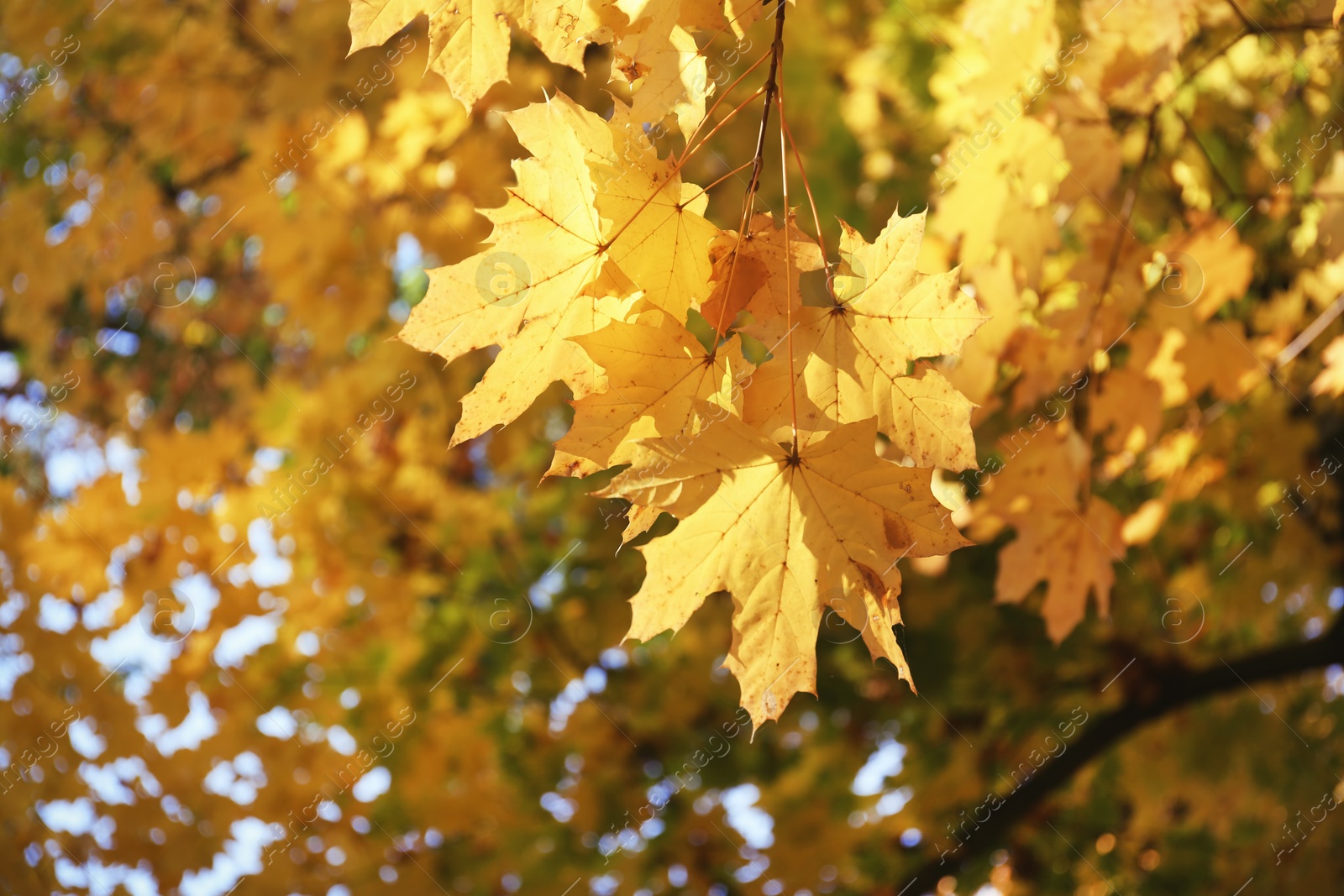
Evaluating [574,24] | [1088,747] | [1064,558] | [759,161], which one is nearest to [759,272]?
[759,161]

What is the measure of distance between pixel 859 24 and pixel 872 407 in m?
3.46

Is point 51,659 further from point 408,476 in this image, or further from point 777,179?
point 777,179

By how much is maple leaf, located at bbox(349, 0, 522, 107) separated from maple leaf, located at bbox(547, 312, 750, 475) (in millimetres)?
373

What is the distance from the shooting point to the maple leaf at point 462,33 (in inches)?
44.8

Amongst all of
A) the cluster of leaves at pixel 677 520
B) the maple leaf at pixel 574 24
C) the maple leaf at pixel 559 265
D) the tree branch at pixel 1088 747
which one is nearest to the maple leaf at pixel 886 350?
the maple leaf at pixel 559 265

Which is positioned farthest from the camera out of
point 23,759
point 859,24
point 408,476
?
point 859,24

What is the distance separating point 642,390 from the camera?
41.0 inches

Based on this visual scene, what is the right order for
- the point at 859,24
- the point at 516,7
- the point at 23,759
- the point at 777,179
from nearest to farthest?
1. the point at 516,7
2. the point at 23,759
3. the point at 777,179
4. the point at 859,24

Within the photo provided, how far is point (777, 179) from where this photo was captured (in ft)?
10.8

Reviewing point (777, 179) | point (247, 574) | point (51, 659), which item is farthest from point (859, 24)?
point (51, 659)

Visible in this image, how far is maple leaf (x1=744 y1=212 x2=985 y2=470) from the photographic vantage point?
107 cm

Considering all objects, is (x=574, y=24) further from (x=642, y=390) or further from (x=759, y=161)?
(x=642, y=390)

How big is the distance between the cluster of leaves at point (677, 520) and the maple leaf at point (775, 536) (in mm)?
1037

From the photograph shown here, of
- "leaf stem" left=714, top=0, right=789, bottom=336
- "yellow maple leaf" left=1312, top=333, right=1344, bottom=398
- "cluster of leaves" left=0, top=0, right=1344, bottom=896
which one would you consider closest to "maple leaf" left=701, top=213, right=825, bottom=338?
"leaf stem" left=714, top=0, right=789, bottom=336
